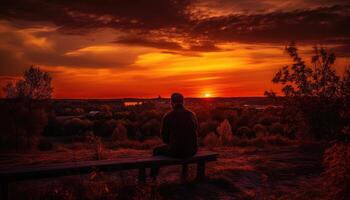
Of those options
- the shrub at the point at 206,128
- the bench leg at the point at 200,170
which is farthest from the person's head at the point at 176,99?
the shrub at the point at 206,128

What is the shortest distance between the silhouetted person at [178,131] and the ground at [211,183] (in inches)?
26.7

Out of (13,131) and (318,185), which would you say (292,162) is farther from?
(13,131)

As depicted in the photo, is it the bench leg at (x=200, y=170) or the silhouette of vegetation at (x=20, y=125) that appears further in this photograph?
the silhouette of vegetation at (x=20, y=125)

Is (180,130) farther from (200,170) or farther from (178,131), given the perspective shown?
(200,170)

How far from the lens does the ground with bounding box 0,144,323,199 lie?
6164 millimetres

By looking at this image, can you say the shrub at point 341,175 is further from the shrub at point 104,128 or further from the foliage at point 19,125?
the shrub at point 104,128

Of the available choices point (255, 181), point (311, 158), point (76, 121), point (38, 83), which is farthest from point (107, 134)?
point (255, 181)

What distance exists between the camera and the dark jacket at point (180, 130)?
281 inches

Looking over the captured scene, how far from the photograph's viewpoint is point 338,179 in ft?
18.3

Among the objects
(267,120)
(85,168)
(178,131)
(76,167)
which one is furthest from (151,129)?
(76,167)

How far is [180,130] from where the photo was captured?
7.15 m

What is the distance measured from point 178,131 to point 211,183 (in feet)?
4.65

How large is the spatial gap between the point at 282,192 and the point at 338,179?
1.90m

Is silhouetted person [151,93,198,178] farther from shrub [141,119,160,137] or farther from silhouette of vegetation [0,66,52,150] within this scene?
shrub [141,119,160,137]
